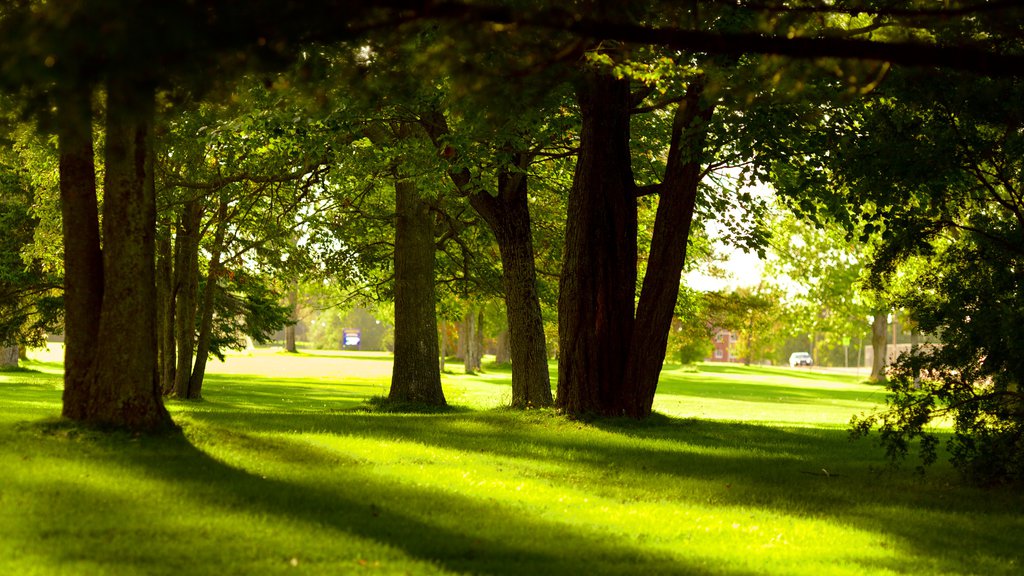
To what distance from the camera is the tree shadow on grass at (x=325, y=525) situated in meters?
7.11

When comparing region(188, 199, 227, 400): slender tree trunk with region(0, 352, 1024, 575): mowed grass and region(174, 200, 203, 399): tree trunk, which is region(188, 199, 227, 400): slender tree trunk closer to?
region(174, 200, 203, 399): tree trunk

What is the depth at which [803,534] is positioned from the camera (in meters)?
8.96

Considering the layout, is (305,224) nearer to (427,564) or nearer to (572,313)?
(572,313)

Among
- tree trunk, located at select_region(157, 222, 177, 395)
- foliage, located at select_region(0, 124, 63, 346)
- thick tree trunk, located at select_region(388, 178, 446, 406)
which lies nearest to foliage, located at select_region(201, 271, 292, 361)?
foliage, located at select_region(0, 124, 63, 346)

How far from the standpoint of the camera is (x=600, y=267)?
643 inches

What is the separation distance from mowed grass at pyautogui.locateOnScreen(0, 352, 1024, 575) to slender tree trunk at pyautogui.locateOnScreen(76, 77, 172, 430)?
414 mm

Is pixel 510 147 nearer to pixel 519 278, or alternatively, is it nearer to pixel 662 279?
pixel 519 278

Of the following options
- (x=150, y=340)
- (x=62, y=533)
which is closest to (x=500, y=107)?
(x=62, y=533)

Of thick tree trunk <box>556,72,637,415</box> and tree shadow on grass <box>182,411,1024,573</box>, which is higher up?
thick tree trunk <box>556,72,637,415</box>

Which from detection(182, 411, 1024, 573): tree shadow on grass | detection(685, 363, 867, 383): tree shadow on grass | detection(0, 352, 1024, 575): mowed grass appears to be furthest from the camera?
detection(685, 363, 867, 383): tree shadow on grass

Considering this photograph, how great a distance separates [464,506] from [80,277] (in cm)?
485

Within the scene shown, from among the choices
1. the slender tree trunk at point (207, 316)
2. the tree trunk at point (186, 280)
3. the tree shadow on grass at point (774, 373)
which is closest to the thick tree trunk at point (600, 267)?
the tree trunk at point (186, 280)

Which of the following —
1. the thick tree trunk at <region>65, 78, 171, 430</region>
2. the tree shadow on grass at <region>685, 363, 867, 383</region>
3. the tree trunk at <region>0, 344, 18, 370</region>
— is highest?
the thick tree trunk at <region>65, 78, 171, 430</region>

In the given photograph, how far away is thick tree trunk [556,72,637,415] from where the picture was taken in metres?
16.3
